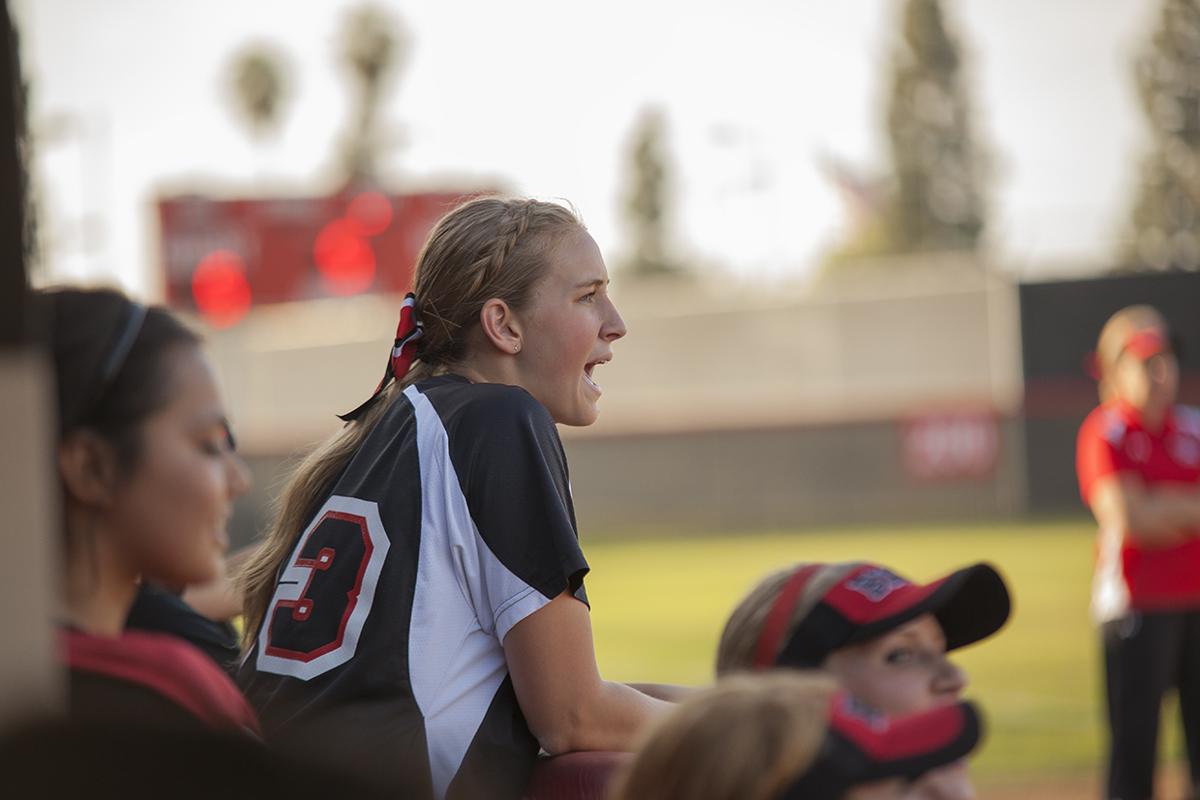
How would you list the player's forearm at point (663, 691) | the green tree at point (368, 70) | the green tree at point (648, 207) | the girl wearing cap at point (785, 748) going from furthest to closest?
the green tree at point (648, 207), the green tree at point (368, 70), the player's forearm at point (663, 691), the girl wearing cap at point (785, 748)

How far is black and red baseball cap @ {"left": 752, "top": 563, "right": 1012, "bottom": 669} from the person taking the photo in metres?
2.06

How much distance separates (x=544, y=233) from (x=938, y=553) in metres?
18.4

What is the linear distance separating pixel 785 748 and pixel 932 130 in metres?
64.2

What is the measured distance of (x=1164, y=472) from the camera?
20.1 ft

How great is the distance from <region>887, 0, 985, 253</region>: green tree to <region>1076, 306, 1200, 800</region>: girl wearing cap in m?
58.9

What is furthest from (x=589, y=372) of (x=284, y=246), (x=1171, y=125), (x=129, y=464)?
(x=1171, y=125)

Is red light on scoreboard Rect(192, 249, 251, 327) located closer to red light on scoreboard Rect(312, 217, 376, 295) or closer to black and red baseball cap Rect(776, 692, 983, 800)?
red light on scoreboard Rect(312, 217, 376, 295)

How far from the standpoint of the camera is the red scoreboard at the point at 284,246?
21.2 m

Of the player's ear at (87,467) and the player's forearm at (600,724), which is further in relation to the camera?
the player's forearm at (600,724)

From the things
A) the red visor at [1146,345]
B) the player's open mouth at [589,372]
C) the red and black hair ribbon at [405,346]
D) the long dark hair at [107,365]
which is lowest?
the red visor at [1146,345]

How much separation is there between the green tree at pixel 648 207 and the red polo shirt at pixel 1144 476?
225ft

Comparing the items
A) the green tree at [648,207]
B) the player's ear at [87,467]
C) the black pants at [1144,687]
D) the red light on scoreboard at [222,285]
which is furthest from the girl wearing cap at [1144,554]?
the green tree at [648,207]

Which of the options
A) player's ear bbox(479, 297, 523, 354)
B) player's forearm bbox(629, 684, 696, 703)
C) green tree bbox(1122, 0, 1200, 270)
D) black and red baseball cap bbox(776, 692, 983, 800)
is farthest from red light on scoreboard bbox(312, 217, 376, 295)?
green tree bbox(1122, 0, 1200, 270)

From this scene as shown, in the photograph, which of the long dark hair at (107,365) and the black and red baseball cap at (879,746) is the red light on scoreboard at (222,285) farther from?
the black and red baseball cap at (879,746)
